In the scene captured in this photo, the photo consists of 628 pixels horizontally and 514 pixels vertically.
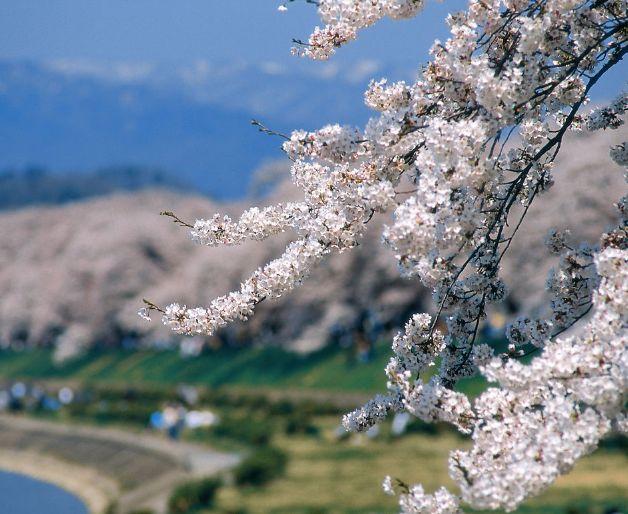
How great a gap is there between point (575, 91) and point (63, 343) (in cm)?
6449

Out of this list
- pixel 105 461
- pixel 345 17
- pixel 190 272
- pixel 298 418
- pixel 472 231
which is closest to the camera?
pixel 472 231

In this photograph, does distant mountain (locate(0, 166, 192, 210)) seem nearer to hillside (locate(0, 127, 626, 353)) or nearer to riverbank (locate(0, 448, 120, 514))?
hillside (locate(0, 127, 626, 353))

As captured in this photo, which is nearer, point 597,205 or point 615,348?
point 615,348

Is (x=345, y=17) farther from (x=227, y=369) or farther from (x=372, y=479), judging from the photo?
(x=227, y=369)

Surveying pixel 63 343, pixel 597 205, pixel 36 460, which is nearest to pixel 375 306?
pixel 597 205

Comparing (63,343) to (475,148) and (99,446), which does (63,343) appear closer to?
(99,446)

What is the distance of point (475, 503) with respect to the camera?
4.82 m

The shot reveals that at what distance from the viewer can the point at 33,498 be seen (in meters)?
33.4

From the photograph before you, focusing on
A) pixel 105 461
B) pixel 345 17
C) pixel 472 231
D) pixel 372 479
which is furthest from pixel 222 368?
pixel 472 231

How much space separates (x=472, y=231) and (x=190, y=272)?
180 ft

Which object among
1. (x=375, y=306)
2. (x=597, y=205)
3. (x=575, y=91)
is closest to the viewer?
(x=575, y=91)

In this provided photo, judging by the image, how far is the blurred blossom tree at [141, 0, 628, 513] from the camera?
500cm

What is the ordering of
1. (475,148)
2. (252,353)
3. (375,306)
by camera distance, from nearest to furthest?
(475,148), (375,306), (252,353)

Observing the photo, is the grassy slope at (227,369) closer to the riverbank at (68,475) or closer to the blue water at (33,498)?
the riverbank at (68,475)
